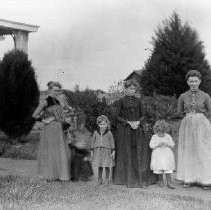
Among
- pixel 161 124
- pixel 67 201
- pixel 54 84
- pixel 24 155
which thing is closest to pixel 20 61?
pixel 24 155

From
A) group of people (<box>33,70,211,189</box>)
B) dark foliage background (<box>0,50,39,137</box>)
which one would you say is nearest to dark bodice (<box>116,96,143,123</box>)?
group of people (<box>33,70,211,189</box>)

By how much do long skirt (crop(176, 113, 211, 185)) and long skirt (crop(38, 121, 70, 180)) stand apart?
2009mm

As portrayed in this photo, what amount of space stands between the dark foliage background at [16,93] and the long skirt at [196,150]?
24.3 ft

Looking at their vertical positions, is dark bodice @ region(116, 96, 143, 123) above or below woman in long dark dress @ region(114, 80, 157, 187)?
above

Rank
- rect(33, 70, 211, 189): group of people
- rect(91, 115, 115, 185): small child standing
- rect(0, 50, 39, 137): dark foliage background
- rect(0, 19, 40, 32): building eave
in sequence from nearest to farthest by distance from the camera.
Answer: rect(33, 70, 211, 189): group of people
rect(91, 115, 115, 185): small child standing
rect(0, 50, 39, 137): dark foliage background
rect(0, 19, 40, 32): building eave

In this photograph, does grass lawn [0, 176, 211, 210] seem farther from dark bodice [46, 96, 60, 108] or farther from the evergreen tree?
the evergreen tree

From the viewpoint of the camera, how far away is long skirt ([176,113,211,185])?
8383 millimetres

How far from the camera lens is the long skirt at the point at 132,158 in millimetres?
8695

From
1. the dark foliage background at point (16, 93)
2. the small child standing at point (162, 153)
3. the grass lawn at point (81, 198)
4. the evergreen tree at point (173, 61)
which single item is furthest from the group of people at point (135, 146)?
the evergreen tree at point (173, 61)

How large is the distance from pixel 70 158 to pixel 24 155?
4.64 metres

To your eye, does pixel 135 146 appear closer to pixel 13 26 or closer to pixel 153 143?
pixel 153 143

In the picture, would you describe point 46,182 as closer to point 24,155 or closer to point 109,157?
point 109,157

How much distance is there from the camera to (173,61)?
18.2 metres

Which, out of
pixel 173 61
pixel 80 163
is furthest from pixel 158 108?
pixel 80 163
